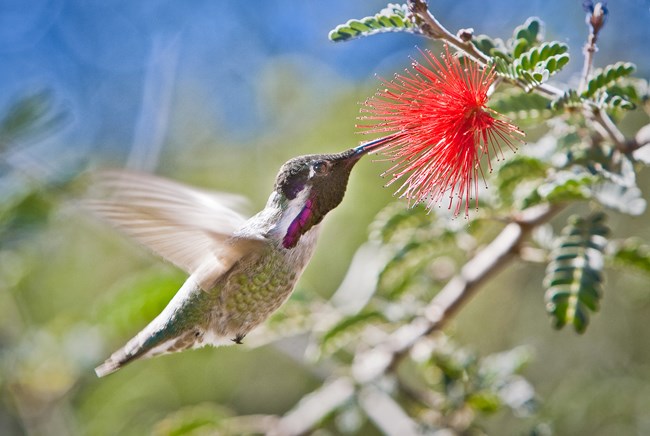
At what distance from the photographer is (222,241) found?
1.53 m

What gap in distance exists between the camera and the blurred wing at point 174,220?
1.39 m

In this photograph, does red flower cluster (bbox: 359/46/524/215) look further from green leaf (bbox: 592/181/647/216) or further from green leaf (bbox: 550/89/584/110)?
green leaf (bbox: 592/181/647/216)

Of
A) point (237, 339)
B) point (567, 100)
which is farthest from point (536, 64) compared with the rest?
point (237, 339)

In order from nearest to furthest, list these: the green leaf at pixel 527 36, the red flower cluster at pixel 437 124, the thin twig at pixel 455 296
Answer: the green leaf at pixel 527 36 < the red flower cluster at pixel 437 124 < the thin twig at pixel 455 296

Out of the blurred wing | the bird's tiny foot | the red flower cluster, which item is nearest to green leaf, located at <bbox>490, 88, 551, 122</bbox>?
the red flower cluster

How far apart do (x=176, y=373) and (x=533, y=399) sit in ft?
7.50

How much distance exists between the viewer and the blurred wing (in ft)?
4.56

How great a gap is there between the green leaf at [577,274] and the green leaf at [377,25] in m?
0.58

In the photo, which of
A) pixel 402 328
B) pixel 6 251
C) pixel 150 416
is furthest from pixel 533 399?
pixel 150 416

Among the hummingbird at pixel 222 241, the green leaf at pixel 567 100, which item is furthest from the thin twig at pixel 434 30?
the hummingbird at pixel 222 241

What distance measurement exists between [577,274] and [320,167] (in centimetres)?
54

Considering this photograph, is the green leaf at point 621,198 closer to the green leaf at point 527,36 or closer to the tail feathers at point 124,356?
the green leaf at point 527,36

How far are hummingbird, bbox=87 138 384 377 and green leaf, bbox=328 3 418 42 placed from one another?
0.21m

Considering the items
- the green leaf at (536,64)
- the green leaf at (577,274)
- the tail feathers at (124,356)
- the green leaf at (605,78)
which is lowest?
the tail feathers at (124,356)
